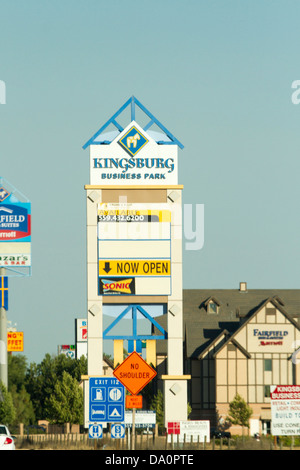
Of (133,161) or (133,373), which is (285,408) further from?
(133,161)

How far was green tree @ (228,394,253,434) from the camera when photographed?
75.2m

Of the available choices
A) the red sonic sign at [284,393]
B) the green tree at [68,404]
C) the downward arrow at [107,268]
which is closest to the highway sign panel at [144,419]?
the downward arrow at [107,268]

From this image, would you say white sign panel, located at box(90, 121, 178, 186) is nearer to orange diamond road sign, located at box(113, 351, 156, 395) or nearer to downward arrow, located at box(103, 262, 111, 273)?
downward arrow, located at box(103, 262, 111, 273)

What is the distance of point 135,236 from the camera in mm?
53875

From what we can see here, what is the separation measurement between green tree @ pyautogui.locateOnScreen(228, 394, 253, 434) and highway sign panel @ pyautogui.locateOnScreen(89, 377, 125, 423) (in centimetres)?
4420

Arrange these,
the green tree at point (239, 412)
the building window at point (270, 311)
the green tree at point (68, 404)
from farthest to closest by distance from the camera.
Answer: the green tree at point (68, 404)
the building window at point (270, 311)
the green tree at point (239, 412)

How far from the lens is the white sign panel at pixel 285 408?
35.7 m

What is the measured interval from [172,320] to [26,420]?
53.4 metres

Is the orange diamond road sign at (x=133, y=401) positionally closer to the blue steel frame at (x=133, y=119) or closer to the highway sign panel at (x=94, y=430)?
→ the highway sign panel at (x=94, y=430)

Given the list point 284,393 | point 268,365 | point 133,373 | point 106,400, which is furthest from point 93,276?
point 268,365

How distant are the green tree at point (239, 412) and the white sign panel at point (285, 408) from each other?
39844 mm

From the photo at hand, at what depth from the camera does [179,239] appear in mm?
54500

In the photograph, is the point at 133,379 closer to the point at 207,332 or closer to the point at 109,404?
the point at 109,404

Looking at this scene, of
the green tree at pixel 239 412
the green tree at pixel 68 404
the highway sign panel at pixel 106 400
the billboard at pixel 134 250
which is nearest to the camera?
the highway sign panel at pixel 106 400
